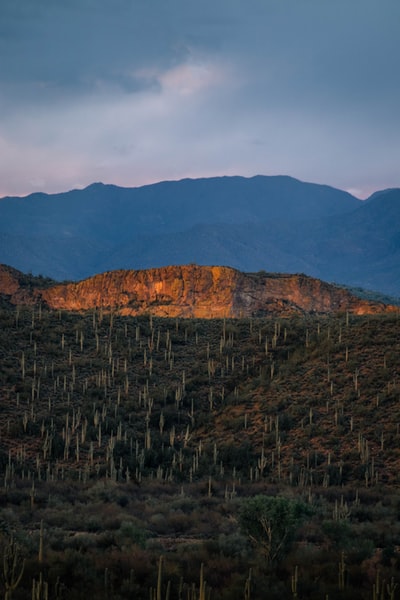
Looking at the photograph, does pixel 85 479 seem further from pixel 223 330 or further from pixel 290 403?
pixel 223 330

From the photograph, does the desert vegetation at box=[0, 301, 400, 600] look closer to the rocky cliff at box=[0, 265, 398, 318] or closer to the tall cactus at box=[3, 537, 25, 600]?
the tall cactus at box=[3, 537, 25, 600]

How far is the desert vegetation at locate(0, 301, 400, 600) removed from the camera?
52.1 feet

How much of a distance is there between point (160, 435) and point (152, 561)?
23.2m

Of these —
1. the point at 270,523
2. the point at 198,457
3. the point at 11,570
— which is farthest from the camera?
the point at 198,457

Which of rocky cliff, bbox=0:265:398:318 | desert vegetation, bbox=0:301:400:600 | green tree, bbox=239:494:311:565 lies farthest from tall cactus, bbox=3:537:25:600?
rocky cliff, bbox=0:265:398:318

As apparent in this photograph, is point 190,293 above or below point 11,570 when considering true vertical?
above

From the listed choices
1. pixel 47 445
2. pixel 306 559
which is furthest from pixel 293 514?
pixel 47 445

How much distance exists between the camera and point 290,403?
136ft

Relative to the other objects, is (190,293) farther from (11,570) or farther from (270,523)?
(11,570)

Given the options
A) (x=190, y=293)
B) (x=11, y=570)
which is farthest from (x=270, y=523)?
(x=190, y=293)

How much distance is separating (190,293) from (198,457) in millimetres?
62447

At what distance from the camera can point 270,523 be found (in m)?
18.3

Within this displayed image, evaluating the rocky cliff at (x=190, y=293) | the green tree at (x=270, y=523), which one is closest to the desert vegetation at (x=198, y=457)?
the green tree at (x=270, y=523)

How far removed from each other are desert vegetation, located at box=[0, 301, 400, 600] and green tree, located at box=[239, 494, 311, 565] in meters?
0.04
